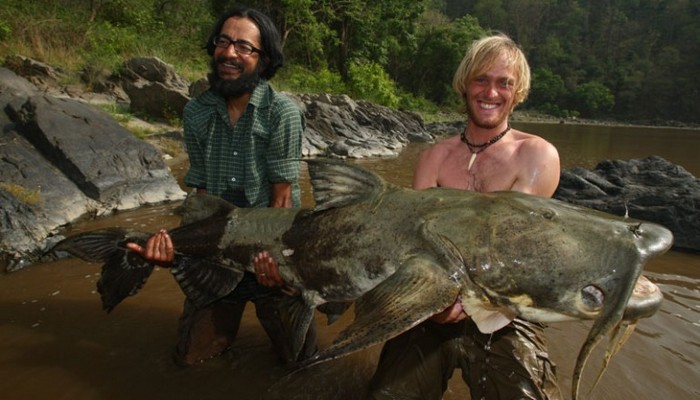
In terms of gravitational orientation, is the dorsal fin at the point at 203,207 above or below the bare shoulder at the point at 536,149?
below

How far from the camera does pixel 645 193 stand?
25.6ft

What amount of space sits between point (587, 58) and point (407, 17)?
62.4m

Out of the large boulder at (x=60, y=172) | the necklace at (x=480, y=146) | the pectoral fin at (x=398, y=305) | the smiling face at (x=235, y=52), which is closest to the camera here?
the pectoral fin at (x=398, y=305)

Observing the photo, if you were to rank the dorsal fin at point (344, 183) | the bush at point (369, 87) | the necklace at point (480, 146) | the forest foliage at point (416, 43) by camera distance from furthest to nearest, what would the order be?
the bush at point (369, 87) < the forest foliage at point (416, 43) < the necklace at point (480, 146) < the dorsal fin at point (344, 183)

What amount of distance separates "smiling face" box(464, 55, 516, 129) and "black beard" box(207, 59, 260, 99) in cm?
160

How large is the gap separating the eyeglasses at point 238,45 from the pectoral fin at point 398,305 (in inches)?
84.4

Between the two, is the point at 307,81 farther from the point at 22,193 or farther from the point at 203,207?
the point at 203,207

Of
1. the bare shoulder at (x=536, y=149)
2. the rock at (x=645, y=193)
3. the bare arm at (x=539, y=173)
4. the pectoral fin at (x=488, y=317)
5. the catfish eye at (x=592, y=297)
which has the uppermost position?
the bare shoulder at (x=536, y=149)

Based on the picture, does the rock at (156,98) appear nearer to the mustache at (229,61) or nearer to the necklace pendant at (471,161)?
the mustache at (229,61)

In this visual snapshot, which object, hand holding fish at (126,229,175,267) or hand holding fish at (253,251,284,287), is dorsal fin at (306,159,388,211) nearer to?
hand holding fish at (253,251,284,287)

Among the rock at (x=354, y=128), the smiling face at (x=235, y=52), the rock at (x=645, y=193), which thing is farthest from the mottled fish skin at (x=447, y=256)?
the rock at (x=354, y=128)

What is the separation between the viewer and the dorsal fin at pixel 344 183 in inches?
91.7

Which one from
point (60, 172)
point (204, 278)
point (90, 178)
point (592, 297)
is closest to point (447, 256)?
point (592, 297)

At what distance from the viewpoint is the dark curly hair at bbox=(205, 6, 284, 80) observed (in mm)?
3268
